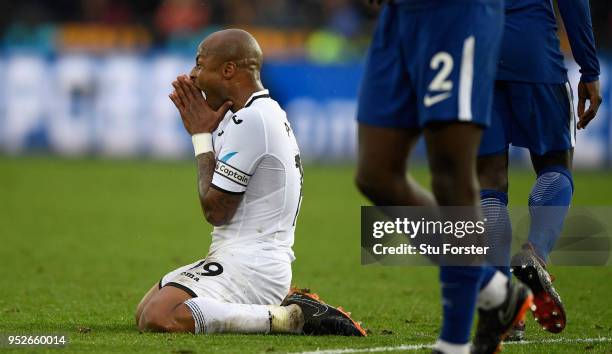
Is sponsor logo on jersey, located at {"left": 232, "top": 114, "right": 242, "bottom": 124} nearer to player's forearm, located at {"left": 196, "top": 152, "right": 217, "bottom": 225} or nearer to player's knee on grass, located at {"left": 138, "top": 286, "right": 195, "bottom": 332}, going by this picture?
player's forearm, located at {"left": 196, "top": 152, "right": 217, "bottom": 225}

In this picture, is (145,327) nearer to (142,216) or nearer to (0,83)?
(142,216)

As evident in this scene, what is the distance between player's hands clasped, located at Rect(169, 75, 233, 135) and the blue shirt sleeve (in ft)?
6.06

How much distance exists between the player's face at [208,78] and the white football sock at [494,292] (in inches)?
76.5

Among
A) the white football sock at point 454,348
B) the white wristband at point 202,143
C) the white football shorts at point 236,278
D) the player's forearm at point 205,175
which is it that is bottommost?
the white football shorts at point 236,278

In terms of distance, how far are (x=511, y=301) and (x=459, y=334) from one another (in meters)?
0.31

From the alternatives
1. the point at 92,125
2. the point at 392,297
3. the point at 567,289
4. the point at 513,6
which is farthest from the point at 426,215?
A: the point at 92,125

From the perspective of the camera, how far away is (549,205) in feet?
19.0

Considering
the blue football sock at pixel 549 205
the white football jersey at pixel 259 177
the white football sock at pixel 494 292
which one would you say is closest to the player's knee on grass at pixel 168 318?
the white football jersey at pixel 259 177

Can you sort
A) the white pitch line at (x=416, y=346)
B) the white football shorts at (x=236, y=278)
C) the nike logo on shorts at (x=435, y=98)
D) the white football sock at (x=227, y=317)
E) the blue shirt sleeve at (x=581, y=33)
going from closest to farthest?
the nike logo on shorts at (x=435, y=98)
the white pitch line at (x=416, y=346)
the white football sock at (x=227, y=317)
the white football shorts at (x=236, y=278)
the blue shirt sleeve at (x=581, y=33)

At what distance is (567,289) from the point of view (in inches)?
310

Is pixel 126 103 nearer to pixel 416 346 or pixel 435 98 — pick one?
pixel 416 346

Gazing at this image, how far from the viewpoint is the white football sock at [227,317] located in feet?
17.8

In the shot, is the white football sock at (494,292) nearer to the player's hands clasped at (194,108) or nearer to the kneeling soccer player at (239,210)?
the kneeling soccer player at (239,210)

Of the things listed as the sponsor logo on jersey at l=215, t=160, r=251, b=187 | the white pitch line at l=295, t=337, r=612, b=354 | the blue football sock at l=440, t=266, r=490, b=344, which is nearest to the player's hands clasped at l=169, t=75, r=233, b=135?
the sponsor logo on jersey at l=215, t=160, r=251, b=187
